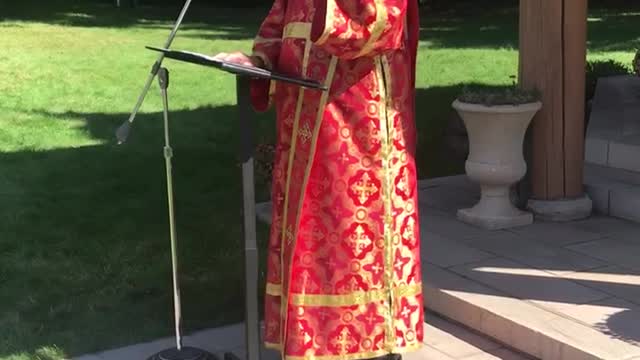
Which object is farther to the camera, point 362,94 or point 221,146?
point 221,146

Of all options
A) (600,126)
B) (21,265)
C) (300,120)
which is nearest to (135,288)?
(21,265)

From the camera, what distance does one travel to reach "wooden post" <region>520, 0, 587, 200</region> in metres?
5.64

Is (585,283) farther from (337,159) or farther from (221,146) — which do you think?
(221,146)

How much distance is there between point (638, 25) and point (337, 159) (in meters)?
17.2

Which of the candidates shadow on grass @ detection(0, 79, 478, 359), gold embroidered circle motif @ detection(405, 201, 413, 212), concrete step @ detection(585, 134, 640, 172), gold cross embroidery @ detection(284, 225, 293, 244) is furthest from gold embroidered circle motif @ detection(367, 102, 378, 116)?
concrete step @ detection(585, 134, 640, 172)

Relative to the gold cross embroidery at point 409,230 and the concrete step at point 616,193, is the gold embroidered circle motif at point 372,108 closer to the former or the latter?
the gold cross embroidery at point 409,230

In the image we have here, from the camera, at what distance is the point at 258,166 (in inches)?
235

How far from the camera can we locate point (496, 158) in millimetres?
5559

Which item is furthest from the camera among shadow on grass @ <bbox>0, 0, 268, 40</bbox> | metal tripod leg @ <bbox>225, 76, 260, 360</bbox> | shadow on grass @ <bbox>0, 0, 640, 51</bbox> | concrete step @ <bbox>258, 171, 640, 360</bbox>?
shadow on grass @ <bbox>0, 0, 268, 40</bbox>

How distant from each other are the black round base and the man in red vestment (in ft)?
1.98

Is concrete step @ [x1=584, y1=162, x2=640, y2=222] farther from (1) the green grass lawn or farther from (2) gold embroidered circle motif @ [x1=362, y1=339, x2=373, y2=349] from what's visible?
(2) gold embroidered circle motif @ [x1=362, y1=339, x2=373, y2=349]

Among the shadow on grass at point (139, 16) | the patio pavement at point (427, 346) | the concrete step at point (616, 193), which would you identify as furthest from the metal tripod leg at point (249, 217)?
the shadow on grass at point (139, 16)

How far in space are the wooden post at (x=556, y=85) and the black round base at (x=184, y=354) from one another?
251 cm

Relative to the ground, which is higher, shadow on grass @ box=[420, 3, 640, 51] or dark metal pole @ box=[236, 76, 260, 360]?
shadow on grass @ box=[420, 3, 640, 51]
